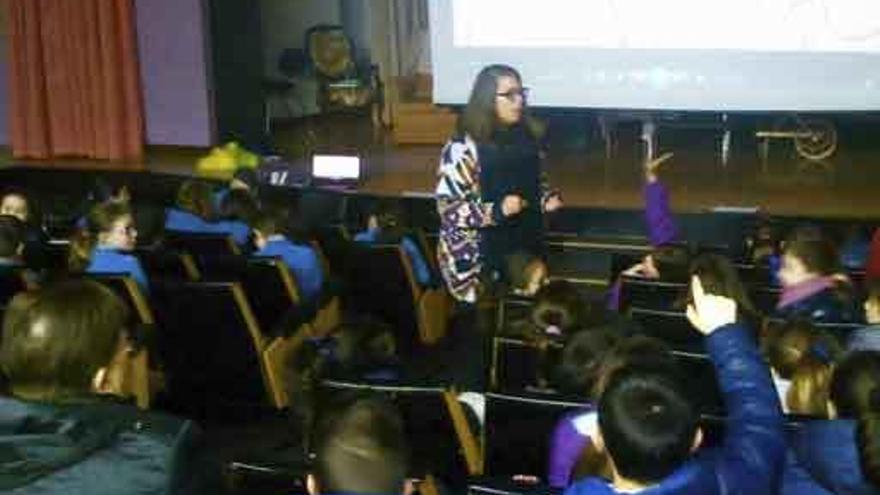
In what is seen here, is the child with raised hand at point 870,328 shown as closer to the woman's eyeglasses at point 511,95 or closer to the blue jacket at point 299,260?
the woman's eyeglasses at point 511,95

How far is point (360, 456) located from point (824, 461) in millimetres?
974

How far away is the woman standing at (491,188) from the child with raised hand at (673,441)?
223 cm

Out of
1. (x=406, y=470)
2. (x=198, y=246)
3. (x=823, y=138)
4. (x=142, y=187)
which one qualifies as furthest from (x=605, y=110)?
(x=406, y=470)

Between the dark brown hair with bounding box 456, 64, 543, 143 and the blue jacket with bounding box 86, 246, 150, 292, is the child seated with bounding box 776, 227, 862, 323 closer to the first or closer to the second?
the dark brown hair with bounding box 456, 64, 543, 143

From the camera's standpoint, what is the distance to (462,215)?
15.2 ft

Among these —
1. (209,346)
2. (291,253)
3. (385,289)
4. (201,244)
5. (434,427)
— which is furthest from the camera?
(385,289)

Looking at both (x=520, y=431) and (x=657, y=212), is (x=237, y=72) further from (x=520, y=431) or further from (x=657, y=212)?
(x=520, y=431)

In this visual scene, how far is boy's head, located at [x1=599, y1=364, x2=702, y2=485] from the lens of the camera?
6.44 feet

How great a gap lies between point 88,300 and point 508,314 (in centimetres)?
222

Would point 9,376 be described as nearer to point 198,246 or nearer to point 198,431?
point 198,431

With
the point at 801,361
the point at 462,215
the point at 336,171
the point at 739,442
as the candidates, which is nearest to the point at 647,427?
the point at 739,442

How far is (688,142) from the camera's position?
9.55 m


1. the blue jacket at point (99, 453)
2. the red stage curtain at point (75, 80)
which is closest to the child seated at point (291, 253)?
the blue jacket at point (99, 453)

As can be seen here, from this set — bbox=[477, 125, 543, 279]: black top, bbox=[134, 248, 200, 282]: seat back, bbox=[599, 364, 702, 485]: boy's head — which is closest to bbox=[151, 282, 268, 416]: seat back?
bbox=[134, 248, 200, 282]: seat back
